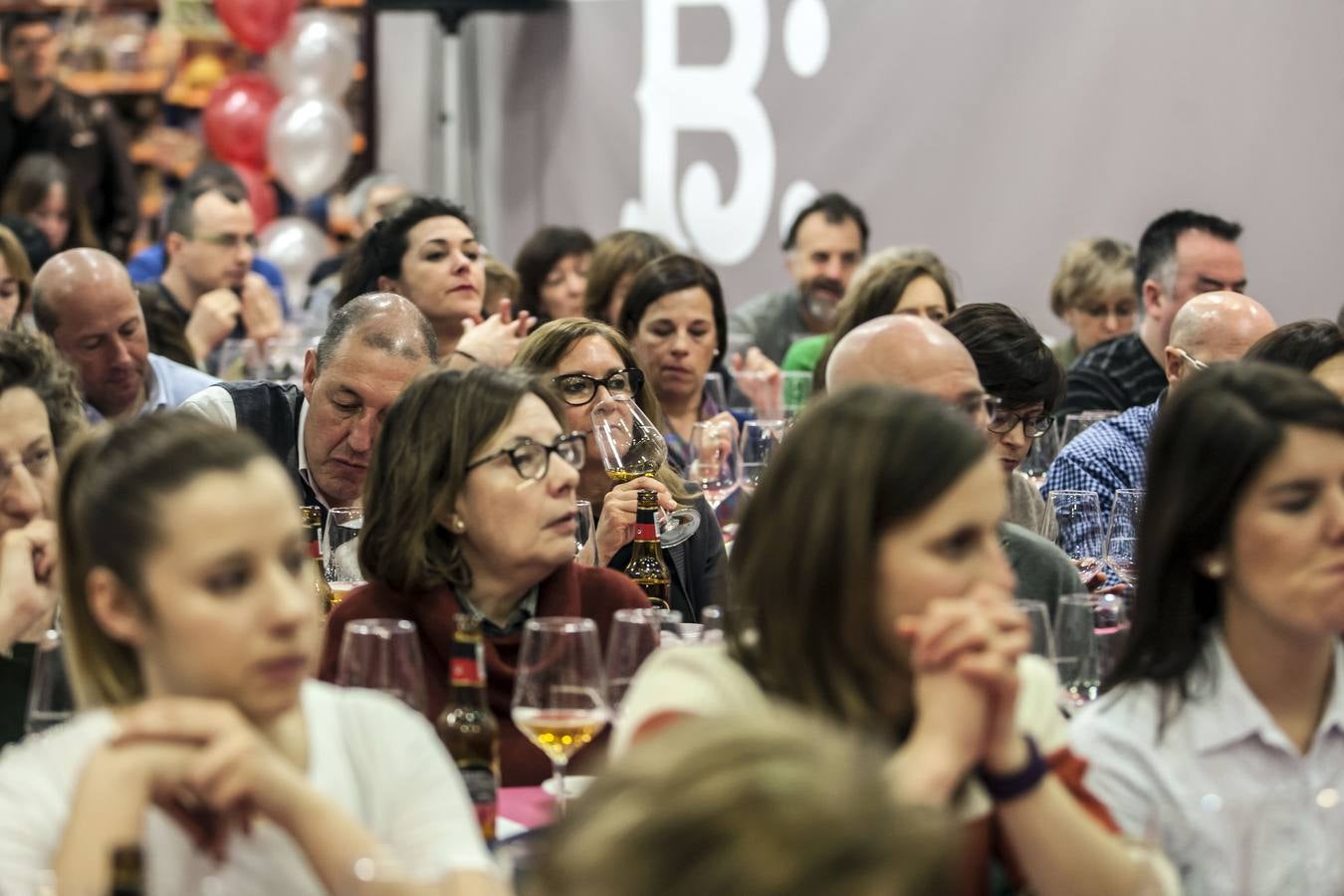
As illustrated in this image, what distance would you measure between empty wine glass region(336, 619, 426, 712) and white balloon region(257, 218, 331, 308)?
294 inches

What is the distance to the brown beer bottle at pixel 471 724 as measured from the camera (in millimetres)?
2318

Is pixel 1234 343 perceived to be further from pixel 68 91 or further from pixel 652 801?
pixel 68 91

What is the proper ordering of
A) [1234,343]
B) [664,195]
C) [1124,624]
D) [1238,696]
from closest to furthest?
[1238,696], [1124,624], [1234,343], [664,195]

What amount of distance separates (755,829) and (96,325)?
4233mm

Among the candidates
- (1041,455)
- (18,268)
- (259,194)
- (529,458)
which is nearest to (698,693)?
(529,458)

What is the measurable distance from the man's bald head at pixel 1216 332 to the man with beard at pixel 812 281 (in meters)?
2.87

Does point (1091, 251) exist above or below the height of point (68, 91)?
below

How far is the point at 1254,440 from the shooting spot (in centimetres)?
212

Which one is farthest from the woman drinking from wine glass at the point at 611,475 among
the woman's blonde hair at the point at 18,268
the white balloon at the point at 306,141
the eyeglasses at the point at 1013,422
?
the white balloon at the point at 306,141

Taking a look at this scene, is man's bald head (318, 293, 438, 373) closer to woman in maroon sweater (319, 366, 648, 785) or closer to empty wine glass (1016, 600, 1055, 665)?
woman in maroon sweater (319, 366, 648, 785)

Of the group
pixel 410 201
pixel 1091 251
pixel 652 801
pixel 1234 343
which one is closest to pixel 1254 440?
pixel 652 801

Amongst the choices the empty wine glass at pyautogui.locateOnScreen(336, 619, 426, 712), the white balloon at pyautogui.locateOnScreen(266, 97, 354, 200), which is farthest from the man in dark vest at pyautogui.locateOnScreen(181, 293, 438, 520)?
the white balloon at pyautogui.locateOnScreen(266, 97, 354, 200)

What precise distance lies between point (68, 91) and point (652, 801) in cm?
950

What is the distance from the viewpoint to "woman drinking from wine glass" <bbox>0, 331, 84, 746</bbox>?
248 cm
